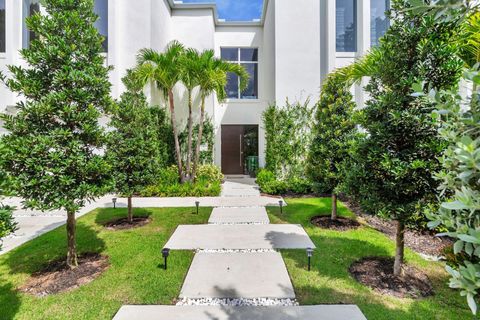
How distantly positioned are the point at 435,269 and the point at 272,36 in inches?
389

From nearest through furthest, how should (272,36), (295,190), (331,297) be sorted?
(331,297) < (295,190) < (272,36)

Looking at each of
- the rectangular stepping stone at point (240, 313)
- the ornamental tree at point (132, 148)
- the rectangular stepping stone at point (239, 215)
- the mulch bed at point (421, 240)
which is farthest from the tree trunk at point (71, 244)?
the mulch bed at point (421, 240)

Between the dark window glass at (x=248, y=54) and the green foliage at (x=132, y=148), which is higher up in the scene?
the dark window glass at (x=248, y=54)

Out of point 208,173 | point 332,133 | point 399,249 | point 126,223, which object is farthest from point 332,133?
point 208,173

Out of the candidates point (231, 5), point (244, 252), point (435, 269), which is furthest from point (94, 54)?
point (231, 5)

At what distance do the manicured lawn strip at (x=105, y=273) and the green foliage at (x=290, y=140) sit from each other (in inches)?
179

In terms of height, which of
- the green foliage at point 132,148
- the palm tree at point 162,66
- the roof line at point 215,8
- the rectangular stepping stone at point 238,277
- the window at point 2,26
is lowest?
the rectangular stepping stone at point 238,277

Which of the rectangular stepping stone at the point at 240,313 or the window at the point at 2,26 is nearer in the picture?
the rectangular stepping stone at the point at 240,313

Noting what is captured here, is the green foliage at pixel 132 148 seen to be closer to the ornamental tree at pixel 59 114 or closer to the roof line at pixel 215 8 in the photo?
the ornamental tree at pixel 59 114

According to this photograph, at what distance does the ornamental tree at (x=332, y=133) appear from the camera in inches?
245

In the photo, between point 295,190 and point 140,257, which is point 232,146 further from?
point 140,257

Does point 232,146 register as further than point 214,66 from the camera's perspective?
Yes

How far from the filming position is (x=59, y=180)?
3.66 m

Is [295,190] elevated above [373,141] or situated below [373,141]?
below
